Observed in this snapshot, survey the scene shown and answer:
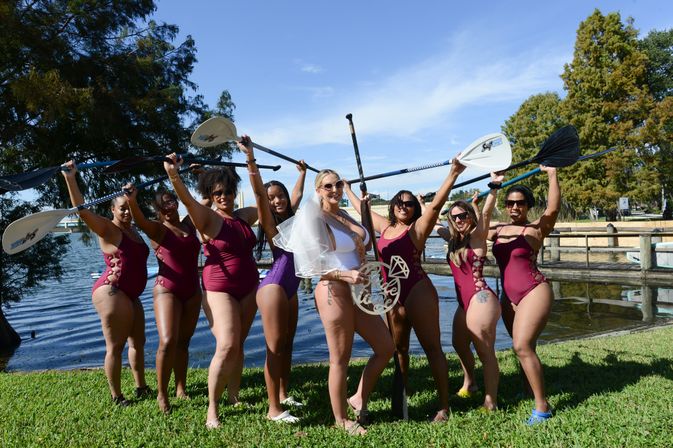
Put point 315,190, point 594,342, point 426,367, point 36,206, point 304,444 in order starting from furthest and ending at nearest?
1. point 36,206
2. point 594,342
3. point 426,367
4. point 315,190
5. point 304,444

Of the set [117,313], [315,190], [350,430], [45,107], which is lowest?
[350,430]

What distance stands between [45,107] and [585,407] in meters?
9.48

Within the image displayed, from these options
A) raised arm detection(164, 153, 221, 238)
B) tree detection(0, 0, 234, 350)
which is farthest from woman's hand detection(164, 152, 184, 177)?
tree detection(0, 0, 234, 350)

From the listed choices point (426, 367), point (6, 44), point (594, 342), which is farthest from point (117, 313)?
point (6, 44)

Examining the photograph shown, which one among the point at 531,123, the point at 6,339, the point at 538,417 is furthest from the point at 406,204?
the point at 531,123

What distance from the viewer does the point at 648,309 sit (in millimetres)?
11117

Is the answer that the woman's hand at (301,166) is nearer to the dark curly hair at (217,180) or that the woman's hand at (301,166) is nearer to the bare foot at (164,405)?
the dark curly hair at (217,180)

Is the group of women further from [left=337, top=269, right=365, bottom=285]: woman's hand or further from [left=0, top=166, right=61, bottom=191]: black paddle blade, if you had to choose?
[left=0, top=166, right=61, bottom=191]: black paddle blade

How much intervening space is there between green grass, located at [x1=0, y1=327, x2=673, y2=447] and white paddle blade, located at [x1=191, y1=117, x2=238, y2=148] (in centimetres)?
236

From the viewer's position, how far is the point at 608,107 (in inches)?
1158

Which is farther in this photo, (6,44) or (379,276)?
(6,44)

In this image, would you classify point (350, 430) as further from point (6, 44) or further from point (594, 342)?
point (6, 44)

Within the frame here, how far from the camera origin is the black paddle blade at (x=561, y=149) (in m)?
4.41

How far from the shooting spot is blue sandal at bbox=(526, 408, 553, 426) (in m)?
3.78
